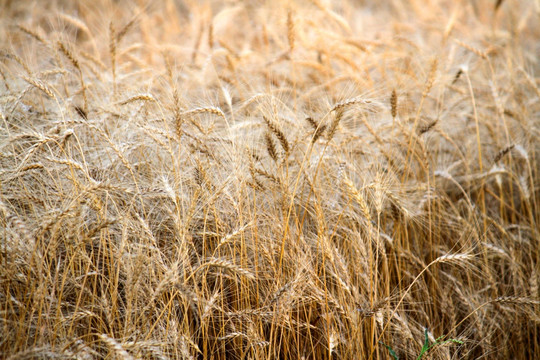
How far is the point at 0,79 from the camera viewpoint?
2.22 meters

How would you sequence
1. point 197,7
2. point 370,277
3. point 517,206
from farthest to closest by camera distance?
point 197,7 < point 517,206 < point 370,277

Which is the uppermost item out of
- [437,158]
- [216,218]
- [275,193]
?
[437,158]

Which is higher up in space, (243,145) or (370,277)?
(243,145)

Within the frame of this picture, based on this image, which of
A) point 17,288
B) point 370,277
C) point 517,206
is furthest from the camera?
point 517,206

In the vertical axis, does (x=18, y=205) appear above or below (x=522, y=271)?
above

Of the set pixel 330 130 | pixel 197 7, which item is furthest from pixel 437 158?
pixel 197 7

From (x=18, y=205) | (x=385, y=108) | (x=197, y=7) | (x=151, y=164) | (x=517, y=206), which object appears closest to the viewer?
(x=18, y=205)

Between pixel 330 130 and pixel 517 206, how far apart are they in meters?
1.83

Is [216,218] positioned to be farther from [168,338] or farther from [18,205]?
[18,205]

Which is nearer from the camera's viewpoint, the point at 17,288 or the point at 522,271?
the point at 17,288

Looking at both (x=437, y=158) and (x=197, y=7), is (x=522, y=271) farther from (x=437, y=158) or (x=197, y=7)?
(x=197, y=7)

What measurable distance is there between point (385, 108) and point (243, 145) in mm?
1136

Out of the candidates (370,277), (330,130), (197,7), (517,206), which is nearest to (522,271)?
(517,206)

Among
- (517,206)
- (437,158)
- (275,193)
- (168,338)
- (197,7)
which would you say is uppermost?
(197,7)
